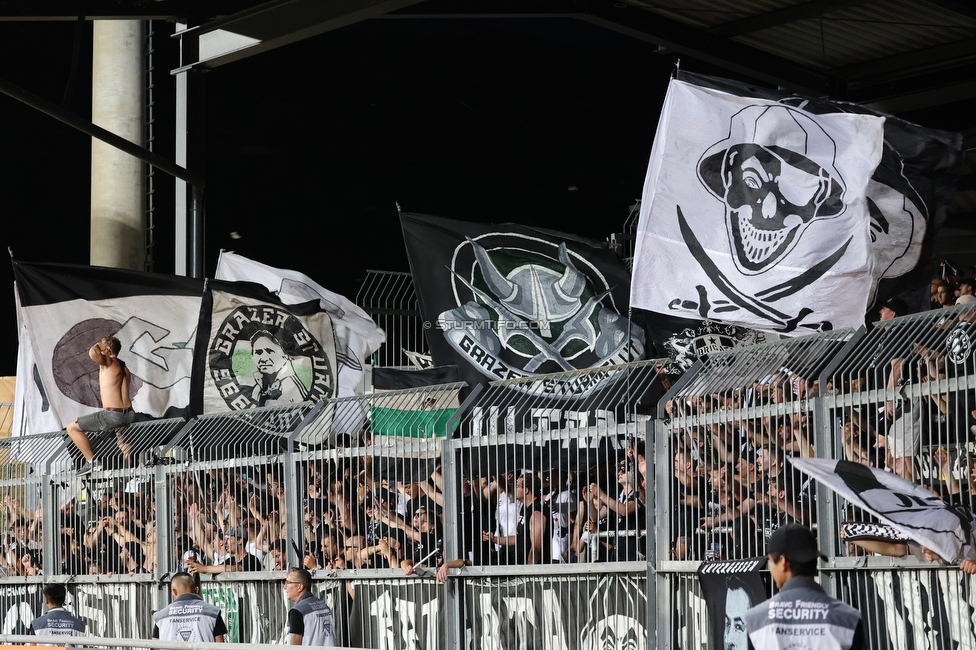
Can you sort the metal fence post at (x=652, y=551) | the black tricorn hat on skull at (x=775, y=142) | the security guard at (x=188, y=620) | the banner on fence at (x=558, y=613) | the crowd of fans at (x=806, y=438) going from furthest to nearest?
the security guard at (x=188, y=620) → the black tricorn hat on skull at (x=775, y=142) → the banner on fence at (x=558, y=613) → the metal fence post at (x=652, y=551) → the crowd of fans at (x=806, y=438)

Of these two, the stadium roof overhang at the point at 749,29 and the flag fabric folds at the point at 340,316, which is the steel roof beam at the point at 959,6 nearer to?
the stadium roof overhang at the point at 749,29

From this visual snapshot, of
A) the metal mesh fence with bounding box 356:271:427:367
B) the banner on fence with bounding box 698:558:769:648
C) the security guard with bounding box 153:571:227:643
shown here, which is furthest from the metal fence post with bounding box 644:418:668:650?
the metal mesh fence with bounding box 356:271:427:367

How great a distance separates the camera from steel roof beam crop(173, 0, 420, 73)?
1916 cm

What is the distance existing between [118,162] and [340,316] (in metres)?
8.07

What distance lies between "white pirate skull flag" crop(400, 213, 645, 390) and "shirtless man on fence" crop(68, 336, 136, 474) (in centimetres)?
409

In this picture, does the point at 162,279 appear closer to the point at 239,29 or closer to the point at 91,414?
→ the point at 91,414

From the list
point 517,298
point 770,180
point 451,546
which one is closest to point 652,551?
point 451,546

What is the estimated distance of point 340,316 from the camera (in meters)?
19.6

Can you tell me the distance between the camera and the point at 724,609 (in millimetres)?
10344

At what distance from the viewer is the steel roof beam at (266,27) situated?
19.2 m

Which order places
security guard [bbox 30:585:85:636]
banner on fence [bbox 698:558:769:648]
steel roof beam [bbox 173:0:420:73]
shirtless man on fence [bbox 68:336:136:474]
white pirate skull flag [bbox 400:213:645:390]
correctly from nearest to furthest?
banner on fence [bbox 698:558:769:648] < security guard [bbox 30:585:85:636] < white pirate skull flag [bbox 400:213:645:390] < shirtless man on fence [bbox 68:336:136:474] < steel roof beam [bbox 173:0:420:73]

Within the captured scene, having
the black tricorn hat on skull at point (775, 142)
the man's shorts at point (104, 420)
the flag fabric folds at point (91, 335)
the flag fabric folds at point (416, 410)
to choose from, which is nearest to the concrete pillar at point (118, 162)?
the flag fabric folds at point (91, 335)

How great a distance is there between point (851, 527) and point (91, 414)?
428 inches

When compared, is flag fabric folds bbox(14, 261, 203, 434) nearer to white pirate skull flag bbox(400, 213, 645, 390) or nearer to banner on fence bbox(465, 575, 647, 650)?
white pirate skull flag bbox(400, 213, 645, 390)
